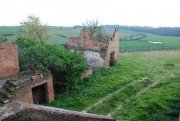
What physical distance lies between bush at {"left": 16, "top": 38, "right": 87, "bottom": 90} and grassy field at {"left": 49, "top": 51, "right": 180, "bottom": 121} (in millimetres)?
1249

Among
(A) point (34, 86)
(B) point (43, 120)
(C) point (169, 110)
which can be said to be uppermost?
(B) point (43, 120)

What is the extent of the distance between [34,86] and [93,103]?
475 cm

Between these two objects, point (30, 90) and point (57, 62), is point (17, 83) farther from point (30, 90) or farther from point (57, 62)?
point (57, 62)

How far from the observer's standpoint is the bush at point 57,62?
845 inches

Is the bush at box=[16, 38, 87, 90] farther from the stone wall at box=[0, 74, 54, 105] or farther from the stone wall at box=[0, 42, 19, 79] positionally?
the stone wall at box=[0, 74, 54, 105]

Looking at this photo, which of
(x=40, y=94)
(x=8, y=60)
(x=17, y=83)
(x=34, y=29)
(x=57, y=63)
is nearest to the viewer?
(x=17, y=83)

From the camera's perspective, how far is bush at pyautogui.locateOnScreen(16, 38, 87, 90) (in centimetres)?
2147

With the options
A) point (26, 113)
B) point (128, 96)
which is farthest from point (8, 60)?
point (26, 113)

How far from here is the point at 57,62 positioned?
21.4 metres

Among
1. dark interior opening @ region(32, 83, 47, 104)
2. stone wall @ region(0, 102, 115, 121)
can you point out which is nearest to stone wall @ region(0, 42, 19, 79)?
dark interior opening @ region(32, 83, 47, 104)

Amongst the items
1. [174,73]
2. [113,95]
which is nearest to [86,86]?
[113,95]

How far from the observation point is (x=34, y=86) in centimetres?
1844

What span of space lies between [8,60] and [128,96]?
10039 millimetres

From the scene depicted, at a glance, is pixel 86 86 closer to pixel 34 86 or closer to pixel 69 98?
pixel 69 98
